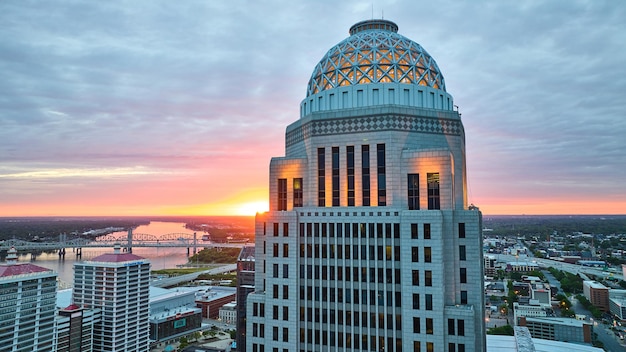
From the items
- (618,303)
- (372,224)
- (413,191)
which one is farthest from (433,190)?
(618,303)

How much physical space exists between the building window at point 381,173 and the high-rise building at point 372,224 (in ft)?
0.37

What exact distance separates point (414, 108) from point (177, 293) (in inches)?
5174

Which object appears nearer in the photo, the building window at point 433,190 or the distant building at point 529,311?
the building window at point 433,190

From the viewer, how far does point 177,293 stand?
484 ft

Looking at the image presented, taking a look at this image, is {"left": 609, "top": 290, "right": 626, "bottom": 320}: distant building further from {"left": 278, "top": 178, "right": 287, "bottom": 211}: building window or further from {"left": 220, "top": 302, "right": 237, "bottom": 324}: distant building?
{"left": 278, "top": 178, "right": 287, "bottom": 211}: building window

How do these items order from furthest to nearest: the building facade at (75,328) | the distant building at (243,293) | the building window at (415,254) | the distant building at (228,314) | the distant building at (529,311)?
1. the distant building at (228,314)
2. the distant building at (529,311)
3. the distant building at (243,293)
4. the building facade at (75,328)
5. the building window at (415,254)

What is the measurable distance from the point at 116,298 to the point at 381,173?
81.5 meters

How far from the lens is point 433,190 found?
41531 millimetres

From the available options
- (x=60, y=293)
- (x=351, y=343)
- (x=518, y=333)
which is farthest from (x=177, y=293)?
(x=351, y=343)

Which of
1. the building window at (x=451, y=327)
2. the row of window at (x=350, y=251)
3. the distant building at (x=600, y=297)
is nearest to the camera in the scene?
the building window at (x=451, y=327)

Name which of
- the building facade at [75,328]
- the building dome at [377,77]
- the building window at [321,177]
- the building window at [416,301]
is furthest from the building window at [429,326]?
the building facade at [75,328]

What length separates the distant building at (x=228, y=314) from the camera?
154250 mm

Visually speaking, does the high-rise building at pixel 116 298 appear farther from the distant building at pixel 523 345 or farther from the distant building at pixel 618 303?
the distant building at pixel 618 303

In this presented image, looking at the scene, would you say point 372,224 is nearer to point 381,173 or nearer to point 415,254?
point 415,254
